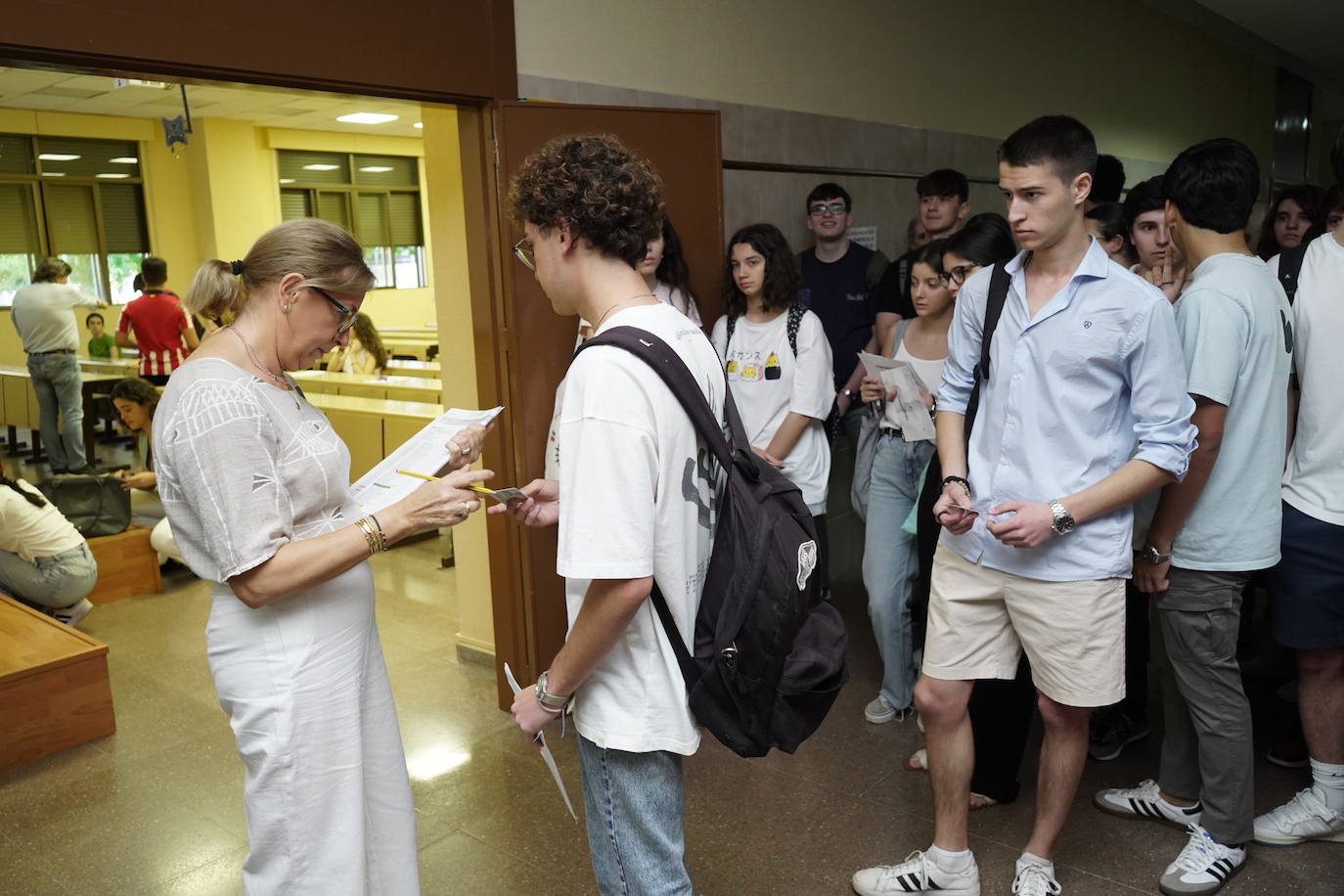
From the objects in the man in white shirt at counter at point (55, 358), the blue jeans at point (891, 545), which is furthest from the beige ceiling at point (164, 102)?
the blue jeans at point (891, 545)

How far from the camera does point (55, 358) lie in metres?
8.37

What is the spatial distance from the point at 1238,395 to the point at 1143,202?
113 cm

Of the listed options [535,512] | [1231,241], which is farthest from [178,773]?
[1231,241]

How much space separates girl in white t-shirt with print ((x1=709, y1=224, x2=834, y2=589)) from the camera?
3.43 m

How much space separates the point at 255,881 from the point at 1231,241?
2472mm

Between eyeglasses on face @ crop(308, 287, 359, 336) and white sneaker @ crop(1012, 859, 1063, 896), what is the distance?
6.44 ft

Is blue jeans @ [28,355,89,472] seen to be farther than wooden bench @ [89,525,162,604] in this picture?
Yes

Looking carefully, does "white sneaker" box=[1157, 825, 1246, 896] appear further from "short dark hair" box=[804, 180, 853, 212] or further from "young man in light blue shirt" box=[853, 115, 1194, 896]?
"short dark hair" box=[804, 180, 853, 212]

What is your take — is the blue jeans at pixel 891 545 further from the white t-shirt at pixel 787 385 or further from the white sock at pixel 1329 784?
the white sock at pixel 1329 784

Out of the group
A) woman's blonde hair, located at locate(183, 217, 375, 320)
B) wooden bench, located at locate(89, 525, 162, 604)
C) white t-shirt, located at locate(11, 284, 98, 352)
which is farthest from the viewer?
white t-shirt, located at locate(11, 284, 98, 352)

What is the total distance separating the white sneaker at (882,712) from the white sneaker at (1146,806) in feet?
2.41

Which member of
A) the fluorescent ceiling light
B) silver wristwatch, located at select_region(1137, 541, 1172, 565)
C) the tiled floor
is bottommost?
the tiled floor

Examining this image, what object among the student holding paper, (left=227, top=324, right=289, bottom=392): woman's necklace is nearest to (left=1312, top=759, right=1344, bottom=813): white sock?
the student holding paper

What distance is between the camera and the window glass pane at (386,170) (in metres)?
14.8
